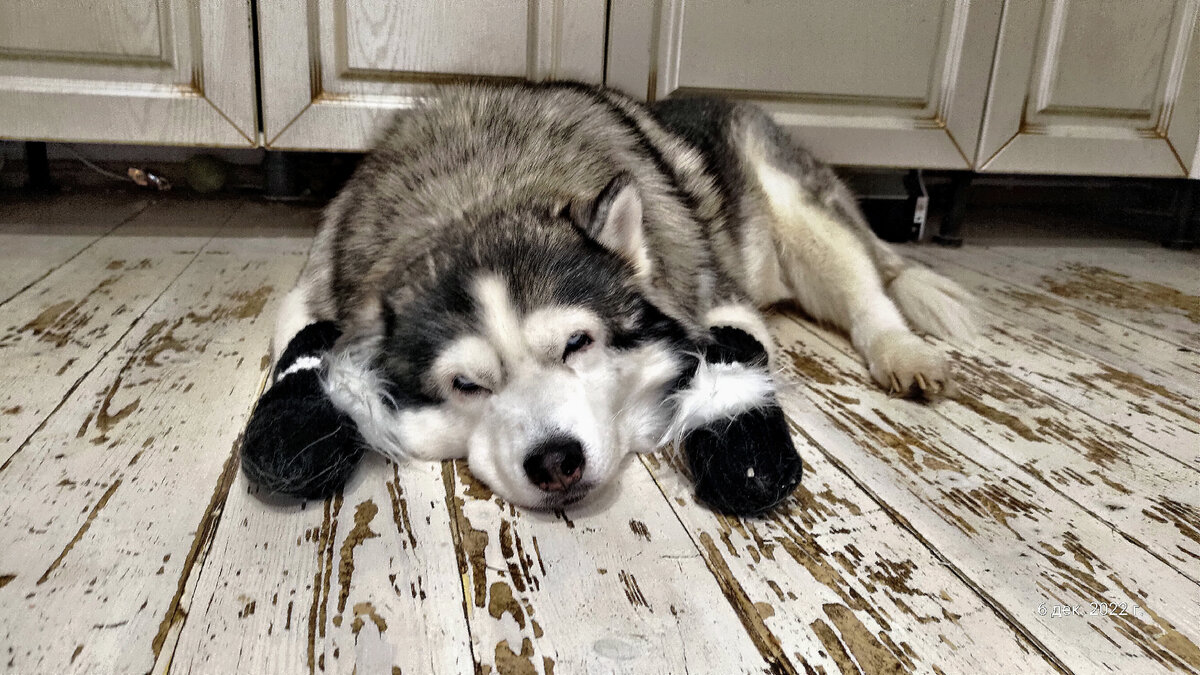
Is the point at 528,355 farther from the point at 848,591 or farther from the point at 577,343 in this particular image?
the point at 848,591

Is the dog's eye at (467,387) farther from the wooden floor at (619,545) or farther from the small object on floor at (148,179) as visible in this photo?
the small object on floor at (148,179)

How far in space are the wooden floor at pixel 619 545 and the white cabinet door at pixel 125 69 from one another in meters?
0.85

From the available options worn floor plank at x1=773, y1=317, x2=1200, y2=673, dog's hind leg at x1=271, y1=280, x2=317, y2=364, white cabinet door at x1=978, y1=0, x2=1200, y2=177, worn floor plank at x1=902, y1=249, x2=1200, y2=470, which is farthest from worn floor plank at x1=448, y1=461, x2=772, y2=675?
white cabinet door at x1=978, y1=0, x2=1200, y2=177

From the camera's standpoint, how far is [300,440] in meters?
1.10

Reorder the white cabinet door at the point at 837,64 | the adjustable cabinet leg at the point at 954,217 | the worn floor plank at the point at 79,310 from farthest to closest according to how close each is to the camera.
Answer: the adjustable cabinet leg at the point at 954,217 → the white cabinet door at the point at 837,64 → the worn floor plank at the point at 79,310

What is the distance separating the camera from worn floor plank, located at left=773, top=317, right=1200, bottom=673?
0.85 m

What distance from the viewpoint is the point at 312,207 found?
3.24 m

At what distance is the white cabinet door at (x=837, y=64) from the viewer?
2.36 m

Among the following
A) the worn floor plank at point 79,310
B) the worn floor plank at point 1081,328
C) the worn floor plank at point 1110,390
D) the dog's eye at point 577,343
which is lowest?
the worn floor plank at point 79,310

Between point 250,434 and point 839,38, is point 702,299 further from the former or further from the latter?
point 839,38

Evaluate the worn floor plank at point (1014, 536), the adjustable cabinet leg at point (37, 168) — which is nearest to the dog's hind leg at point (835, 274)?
the worn floor plank at point (1014, 536)

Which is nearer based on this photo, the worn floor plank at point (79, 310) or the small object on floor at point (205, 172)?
the worn floor plank at point (79, 310)

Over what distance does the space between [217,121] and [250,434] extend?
4.94ft

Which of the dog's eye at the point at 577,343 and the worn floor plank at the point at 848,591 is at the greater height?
the dog's eye at the point at 577,343
